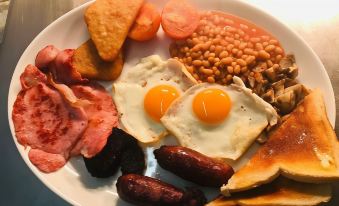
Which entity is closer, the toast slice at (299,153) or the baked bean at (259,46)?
the toast slice at (299,153)

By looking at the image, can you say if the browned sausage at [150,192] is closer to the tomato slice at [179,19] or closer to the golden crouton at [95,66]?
the golden crouton at [95,66]

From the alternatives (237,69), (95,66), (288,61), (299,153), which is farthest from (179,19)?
(299,153)

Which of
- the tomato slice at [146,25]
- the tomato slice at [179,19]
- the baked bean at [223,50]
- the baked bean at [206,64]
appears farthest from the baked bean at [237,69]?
the tomato slice at [146,25]

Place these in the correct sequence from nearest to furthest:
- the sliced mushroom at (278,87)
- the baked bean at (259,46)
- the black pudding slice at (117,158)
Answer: the black pudding slice at (117,158) < the sliced mushroom at (278,87) < the baked bean at (259,46)

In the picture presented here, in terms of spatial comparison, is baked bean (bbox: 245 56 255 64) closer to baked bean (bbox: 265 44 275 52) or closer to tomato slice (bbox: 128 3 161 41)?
baked bean (bbox: 265 44 275 52)

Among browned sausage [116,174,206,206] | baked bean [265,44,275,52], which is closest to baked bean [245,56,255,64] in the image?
baked bean [265,44,275,52]

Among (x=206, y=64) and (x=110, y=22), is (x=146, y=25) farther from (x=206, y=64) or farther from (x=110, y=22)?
(x=206, y=64)
